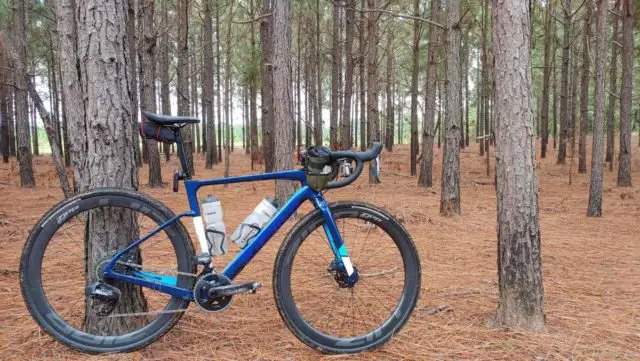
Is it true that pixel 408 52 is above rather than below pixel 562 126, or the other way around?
above

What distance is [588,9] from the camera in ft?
43.8

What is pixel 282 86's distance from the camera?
272 inches

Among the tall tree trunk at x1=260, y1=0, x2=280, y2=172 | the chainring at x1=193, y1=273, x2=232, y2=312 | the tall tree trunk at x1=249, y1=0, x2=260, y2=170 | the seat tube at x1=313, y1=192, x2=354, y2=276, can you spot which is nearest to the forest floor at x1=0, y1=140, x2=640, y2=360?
the chainring at x1=193, y1=273, x2=232, y2=312

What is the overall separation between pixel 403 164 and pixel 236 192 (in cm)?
958

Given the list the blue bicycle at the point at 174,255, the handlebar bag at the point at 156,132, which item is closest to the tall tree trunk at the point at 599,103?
the blue bicycle at the point at 174,255

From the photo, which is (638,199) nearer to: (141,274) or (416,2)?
(416,2)

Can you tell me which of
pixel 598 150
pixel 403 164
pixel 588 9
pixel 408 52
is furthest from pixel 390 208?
pixel 408 52

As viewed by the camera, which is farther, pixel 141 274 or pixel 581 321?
pixel 581 321

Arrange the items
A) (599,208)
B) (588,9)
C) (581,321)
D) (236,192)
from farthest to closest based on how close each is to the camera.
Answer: (588,9)
(236,192)
(599,208)
(581,321)

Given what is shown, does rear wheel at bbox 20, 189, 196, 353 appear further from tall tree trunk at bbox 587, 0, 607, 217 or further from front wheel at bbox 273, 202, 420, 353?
tall tree trunk at bbox 587, 0, 607, 217

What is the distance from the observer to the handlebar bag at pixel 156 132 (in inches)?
101

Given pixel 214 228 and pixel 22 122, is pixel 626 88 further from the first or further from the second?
pixel 22 122

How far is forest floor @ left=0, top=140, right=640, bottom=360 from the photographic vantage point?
2666 millimetres

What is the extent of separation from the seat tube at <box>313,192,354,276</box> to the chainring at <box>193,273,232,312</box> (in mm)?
624
